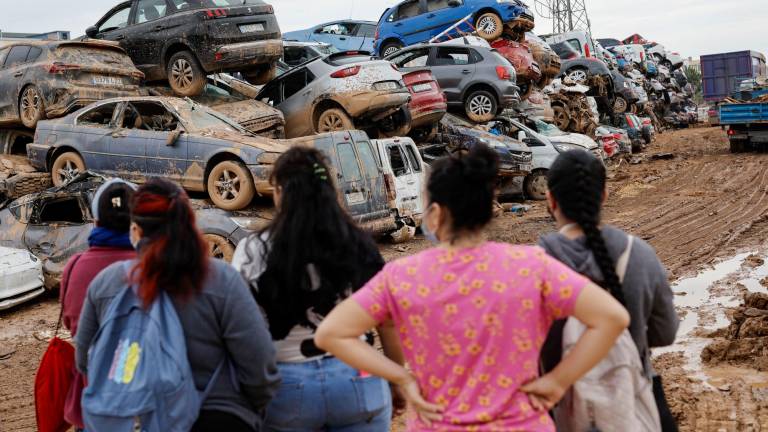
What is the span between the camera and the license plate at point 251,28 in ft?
49.9

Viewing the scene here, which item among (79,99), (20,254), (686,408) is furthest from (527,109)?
(686,408)

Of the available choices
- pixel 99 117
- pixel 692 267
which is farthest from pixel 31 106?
pixel 692 267

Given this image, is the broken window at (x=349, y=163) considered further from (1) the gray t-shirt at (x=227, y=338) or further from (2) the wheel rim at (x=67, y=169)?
(1) the gray t-shirt at (x=227, y=338)

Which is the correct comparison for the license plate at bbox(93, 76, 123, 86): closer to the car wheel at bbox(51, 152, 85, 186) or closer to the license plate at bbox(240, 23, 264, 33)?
the car wheel at bbox(51, 152, 85, 186)

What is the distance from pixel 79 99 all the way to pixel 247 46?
9.98 ft

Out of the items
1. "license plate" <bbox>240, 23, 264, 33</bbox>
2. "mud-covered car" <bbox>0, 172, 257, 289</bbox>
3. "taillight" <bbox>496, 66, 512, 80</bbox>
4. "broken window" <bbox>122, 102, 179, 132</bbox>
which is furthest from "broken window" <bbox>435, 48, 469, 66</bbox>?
"mud-covered car" <bbox>0, 172, 257, 289</bbox>

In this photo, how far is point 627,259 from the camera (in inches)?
117

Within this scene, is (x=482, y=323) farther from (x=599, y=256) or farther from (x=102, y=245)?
(x=102, y=245)

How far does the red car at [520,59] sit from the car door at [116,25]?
975 cm

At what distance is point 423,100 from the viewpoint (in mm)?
16672

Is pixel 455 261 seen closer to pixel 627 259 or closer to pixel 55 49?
pixel 627 259

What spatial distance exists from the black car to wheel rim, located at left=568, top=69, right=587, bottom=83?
1474 cm

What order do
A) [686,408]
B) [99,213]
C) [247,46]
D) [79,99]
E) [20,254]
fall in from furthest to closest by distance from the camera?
[247,46]
[79,99]
[20,254]
[686,408]
[99,213]

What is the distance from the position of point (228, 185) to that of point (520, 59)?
12.4 m
